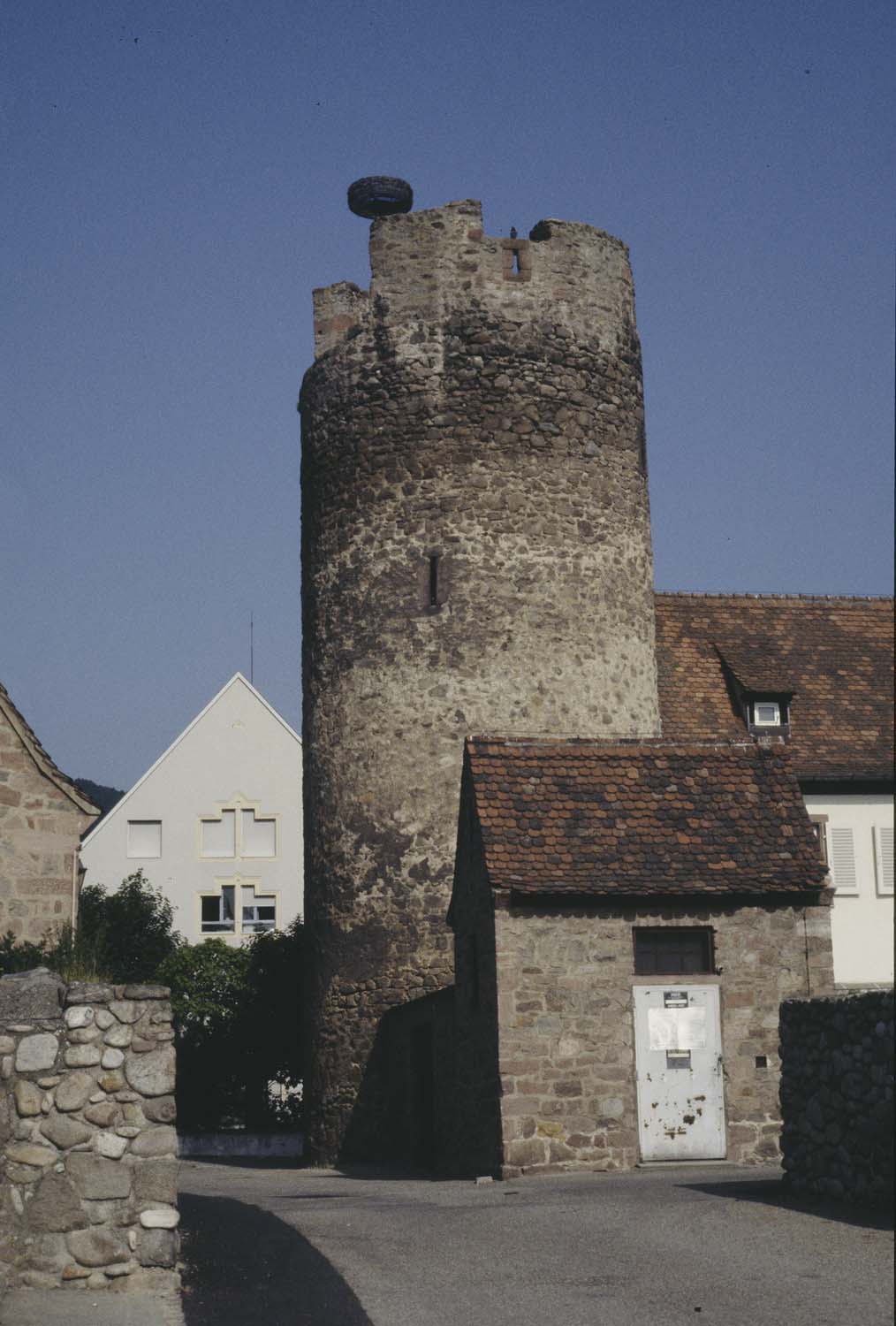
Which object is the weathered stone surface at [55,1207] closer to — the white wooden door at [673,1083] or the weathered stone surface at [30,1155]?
the weathered stone surface at [30,1155]

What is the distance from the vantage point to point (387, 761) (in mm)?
25938

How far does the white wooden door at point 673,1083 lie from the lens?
18922 millimetres

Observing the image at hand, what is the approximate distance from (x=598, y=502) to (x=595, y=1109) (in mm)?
10900

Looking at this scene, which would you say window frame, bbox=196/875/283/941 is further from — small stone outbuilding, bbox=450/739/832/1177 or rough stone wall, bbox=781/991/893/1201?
rough stone wall, bbox=781/991/893/1201

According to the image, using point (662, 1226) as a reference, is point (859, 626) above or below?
above

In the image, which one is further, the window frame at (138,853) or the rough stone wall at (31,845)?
the window frame at (138,853)

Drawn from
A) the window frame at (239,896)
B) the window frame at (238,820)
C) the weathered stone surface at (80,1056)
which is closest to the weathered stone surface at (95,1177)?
the weathered stone surface at (80,1056)

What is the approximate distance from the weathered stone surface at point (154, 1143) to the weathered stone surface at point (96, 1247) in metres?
0.48

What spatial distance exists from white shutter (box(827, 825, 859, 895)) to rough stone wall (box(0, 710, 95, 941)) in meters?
16.1

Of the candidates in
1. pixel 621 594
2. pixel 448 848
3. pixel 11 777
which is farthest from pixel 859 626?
pixel 11 777

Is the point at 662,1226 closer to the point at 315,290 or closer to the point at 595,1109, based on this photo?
the point at 595,1109

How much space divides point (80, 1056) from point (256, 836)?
131 feet

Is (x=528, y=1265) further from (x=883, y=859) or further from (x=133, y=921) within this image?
(x=133, y=921)

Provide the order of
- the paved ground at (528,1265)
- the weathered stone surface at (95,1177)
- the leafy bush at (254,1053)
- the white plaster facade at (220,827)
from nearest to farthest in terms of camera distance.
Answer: the paved ground at (528,1265) < the weathered stone surface at (95,1177) < the leafy bush at (254,1053) < the white plaster facade at (220,827)
